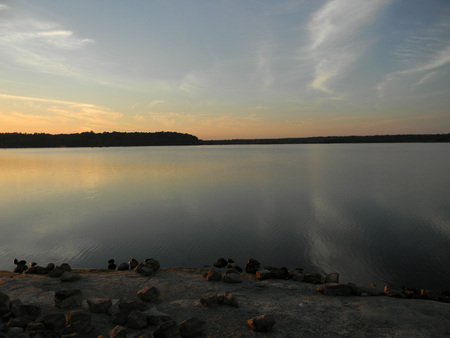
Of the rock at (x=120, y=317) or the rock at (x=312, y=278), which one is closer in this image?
the rock at (x=120, y=317)

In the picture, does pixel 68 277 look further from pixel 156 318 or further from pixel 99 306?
pixel 156 318

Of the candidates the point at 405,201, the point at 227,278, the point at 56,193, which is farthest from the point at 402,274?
the point at 56,193

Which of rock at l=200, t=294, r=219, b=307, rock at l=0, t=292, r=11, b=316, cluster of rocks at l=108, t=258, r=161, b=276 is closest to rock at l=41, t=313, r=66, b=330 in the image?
rock at l=0, t=292, r=11, b=316

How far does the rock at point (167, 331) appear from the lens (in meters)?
5.58

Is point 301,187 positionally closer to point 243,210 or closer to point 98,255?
point 243,210

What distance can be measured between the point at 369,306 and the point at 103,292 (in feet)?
24.7

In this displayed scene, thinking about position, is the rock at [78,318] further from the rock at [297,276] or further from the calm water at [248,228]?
the rock at [297,276]

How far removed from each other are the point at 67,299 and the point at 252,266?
6.08m

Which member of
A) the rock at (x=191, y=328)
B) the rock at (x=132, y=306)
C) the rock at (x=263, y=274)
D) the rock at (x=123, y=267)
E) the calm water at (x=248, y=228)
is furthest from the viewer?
the calm water at (x=248, y=228)

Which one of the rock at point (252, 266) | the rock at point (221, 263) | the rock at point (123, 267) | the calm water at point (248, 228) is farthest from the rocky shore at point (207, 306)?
the calm water at point (248, 228)

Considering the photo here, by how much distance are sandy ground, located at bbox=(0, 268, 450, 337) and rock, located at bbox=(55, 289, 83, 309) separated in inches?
8.1

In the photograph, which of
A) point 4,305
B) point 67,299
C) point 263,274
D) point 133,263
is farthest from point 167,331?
point 133,263

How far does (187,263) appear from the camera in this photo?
11195 mm

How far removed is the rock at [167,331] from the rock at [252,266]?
479cm
